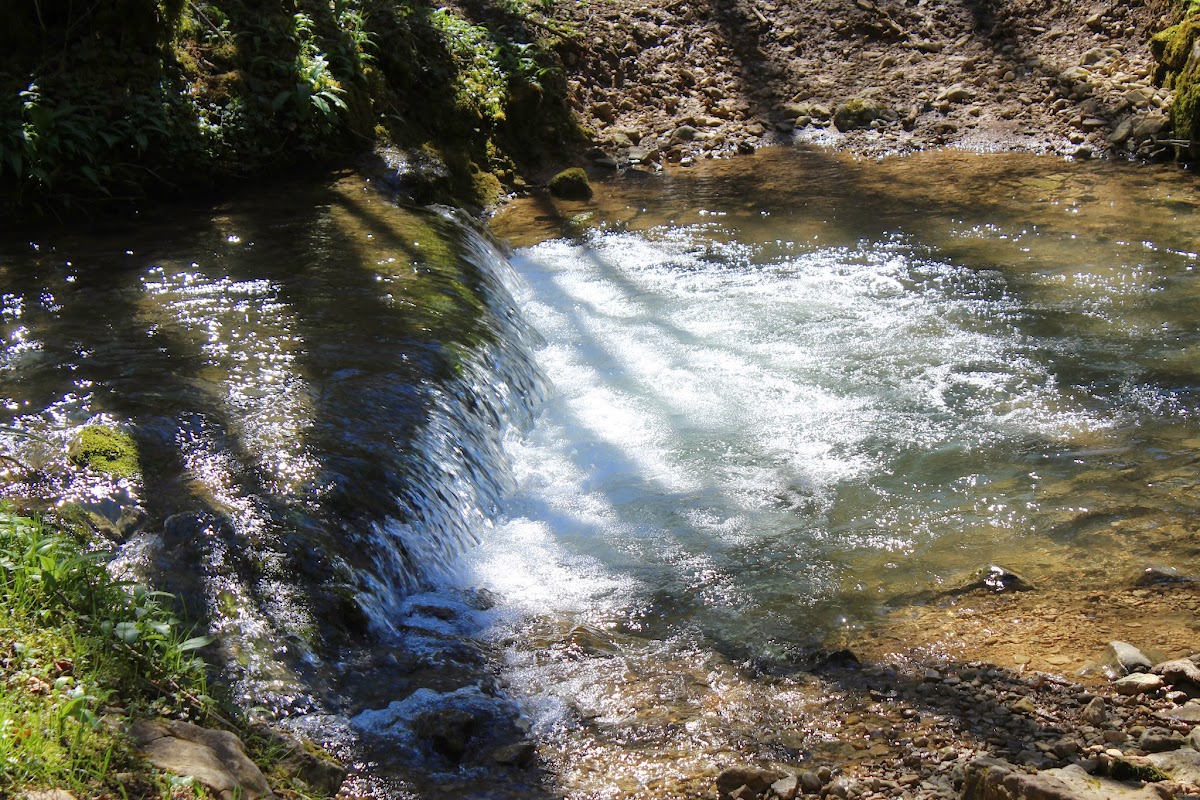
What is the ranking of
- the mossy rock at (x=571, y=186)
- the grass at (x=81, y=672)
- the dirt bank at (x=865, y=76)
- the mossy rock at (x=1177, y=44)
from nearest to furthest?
the grass at (x=81, y=672) < the mossy rock at (x=1177, y=44) < the mossy rock at (x=571, y=186) < the dirt bank at (x=865, y=76)

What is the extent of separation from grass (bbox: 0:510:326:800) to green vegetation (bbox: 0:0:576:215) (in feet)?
21.6

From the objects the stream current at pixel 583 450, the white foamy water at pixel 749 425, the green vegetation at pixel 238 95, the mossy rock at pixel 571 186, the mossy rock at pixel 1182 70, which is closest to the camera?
the stream current at pixel 583 450

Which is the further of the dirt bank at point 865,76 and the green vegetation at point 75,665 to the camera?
the dirt bank at point 865,76

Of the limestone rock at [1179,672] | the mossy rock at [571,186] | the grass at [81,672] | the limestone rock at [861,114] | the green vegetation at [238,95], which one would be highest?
the green vegetation at [238,95]

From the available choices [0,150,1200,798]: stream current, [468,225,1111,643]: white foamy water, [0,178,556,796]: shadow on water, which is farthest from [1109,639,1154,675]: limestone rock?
[0,178,556,796]: shadow on water

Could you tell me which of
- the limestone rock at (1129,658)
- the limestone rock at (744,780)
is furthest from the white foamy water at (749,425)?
the limestone rock at (1129,658)

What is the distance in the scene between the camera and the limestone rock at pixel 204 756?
3.06 metres

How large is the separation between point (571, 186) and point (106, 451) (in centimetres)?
→ 910

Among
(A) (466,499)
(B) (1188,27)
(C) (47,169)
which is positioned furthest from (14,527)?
(B) (1188,27)

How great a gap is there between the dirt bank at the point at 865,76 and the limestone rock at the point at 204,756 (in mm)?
12377

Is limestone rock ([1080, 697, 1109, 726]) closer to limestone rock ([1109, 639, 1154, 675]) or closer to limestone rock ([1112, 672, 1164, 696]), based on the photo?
limestone rock ([1112, 672, 1164, 696])

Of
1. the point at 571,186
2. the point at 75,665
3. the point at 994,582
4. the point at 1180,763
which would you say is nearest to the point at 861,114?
the point at 571,186

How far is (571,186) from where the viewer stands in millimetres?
13383

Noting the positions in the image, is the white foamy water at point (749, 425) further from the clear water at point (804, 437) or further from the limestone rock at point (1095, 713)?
the limestone rock at point (1095, 713)
